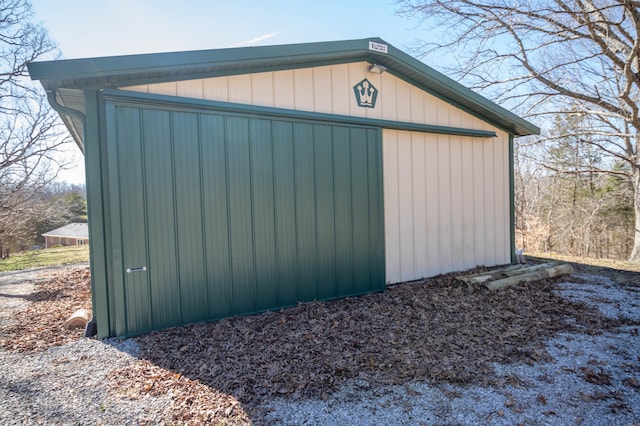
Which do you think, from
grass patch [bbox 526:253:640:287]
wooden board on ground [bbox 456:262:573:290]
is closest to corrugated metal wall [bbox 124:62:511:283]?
wooden board on ground [bbox 456:262:573:290]

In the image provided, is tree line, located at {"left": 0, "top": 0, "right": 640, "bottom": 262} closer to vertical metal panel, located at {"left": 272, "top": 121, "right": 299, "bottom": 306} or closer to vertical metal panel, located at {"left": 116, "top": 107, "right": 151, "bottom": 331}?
vertical metal panel, located at {"left": 272, "top": 121, "right": 299, "bottom": 306}

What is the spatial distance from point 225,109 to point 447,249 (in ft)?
14.5

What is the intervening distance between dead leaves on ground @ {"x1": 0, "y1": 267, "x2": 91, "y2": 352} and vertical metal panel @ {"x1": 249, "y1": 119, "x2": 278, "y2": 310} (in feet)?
6.68

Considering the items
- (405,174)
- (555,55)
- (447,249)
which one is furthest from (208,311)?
(555,55)

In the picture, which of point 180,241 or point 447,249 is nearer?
point 180,241

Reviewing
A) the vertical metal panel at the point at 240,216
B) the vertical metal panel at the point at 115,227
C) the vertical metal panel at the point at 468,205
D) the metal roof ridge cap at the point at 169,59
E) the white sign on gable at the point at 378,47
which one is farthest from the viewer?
the vertical metal panel at the point at 468,205

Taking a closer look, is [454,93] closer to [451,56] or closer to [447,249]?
[447,249]

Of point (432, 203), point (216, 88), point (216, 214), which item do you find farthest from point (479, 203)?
point (216, 88)

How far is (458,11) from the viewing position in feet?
28.0

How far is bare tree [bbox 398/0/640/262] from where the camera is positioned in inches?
320

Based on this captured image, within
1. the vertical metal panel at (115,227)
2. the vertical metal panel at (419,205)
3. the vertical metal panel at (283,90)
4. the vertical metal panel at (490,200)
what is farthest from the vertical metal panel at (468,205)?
the vertical metal panel at (115,227)

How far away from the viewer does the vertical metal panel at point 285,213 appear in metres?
4.71

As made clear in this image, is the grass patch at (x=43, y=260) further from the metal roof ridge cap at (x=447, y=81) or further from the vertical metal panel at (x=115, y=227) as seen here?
the metal roof ridge cap at (x=447, y=81)

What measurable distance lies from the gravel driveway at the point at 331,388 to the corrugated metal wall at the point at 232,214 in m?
0.57
